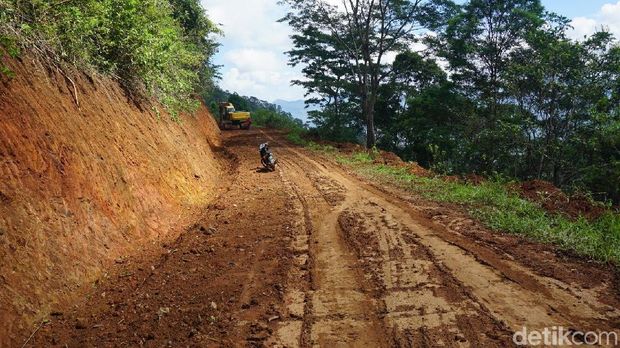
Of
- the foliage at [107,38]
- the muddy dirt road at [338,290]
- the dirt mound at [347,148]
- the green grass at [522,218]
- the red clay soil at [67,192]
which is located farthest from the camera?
the dirt mound at [347,148]

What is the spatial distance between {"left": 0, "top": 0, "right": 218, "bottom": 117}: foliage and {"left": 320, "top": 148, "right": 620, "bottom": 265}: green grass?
273 inches

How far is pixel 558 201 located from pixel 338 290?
6.88 m

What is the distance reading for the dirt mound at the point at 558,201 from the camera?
27.5ft

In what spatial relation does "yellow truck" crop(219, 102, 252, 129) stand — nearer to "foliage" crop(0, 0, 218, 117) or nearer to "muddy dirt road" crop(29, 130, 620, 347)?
"foliage" crop(0, 0, 218, 117)

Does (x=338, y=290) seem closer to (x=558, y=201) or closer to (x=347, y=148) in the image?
(x=558, y=201)

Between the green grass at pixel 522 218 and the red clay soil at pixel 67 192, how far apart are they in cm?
588

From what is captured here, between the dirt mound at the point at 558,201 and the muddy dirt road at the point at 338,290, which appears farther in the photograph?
the dirt mound at the point at 558,201

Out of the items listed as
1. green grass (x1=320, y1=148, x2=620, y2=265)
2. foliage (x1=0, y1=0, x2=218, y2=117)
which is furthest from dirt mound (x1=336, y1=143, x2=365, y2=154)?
foliage (x1=0, y1=0, x2=218, y2=117)

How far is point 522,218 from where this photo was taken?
7.59m

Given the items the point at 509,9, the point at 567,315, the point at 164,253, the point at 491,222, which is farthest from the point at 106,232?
the point at 509,9

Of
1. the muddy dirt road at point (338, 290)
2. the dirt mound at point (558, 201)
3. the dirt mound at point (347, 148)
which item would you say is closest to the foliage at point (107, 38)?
the muddy dirt road at point (338, 290)

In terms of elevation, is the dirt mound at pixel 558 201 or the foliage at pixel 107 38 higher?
the foliage at pixel 107 38

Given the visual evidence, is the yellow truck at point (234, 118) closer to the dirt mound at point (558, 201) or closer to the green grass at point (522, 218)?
the green grass at point (522, 218)

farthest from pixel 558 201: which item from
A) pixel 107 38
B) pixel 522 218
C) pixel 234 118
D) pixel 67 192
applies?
pixel 234 118
